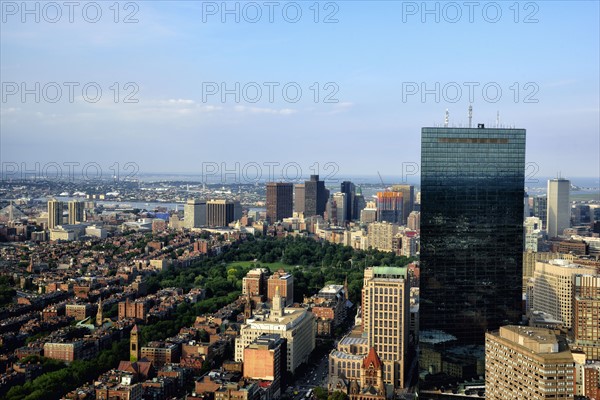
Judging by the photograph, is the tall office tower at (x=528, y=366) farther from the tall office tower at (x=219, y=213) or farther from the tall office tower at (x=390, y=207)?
the tall office tower at (x=219, y=213)

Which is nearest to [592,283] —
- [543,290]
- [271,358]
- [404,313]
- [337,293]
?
[543,290]

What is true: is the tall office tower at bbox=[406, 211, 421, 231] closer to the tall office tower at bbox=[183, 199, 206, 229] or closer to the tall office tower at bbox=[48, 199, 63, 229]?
the tall office tower at bbox=[183, 199, 206, 229]

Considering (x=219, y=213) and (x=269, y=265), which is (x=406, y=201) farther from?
(x=269, y=265)

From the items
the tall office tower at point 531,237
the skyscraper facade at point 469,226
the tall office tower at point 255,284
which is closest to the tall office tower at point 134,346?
the skyscraper facade at point 469,226

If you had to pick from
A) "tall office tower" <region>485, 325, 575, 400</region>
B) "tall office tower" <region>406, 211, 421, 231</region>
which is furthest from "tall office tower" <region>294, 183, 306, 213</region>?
"tall office tower" <region>485, 325, 575, 400</region>

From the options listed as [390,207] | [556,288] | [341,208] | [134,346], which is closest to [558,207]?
[390,207]

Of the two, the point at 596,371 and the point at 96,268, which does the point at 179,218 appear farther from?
the point at 596,371
